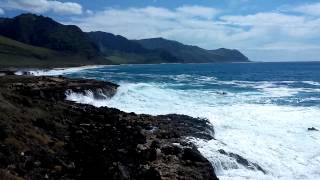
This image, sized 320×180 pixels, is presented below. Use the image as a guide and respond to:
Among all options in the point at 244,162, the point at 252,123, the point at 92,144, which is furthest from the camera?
the point at 252,123

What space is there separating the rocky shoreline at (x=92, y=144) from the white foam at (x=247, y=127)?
2.23m

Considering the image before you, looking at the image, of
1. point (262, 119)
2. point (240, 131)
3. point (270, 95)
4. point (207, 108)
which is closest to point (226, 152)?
point (240, 131)

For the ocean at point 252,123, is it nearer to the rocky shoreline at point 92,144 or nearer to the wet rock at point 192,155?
the wet rock at point 192,155

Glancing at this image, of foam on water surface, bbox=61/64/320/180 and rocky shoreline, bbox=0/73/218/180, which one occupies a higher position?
rocky shoreline, bbox=0/73/218/180

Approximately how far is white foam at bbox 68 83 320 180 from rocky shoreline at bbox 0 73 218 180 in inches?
87.6

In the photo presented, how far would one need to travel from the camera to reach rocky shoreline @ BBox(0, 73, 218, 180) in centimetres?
2206

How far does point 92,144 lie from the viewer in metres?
26.9

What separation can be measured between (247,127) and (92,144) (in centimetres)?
1608

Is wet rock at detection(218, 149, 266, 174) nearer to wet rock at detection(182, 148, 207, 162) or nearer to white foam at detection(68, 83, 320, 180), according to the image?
white foam at detection(68, 83, 320, 180)

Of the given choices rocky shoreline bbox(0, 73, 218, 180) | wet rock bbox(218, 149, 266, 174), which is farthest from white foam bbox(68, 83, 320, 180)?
rocky shoreline bbox(0, 73, 218, 180)

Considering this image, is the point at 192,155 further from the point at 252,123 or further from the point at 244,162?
the point at 252,123

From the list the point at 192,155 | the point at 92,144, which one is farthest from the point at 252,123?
the point at 92,144

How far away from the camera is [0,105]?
28.0 metres

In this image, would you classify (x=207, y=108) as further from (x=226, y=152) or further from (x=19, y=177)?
(x=19, y=177)
